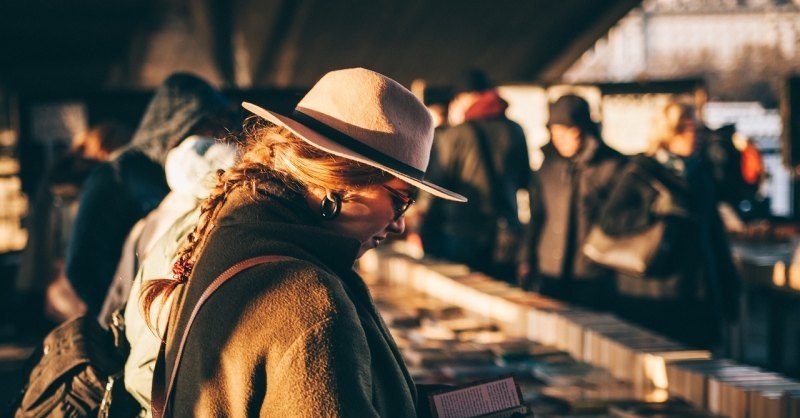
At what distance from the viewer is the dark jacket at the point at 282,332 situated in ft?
Result: 6.39

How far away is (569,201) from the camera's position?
A: 6.57m

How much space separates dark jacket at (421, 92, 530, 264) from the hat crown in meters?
6.39

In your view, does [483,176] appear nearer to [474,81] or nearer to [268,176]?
[474,81]

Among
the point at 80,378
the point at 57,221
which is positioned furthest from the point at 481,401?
the point at 57,221

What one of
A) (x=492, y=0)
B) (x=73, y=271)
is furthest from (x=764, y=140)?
(x=73, y=271)

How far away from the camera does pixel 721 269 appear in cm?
620

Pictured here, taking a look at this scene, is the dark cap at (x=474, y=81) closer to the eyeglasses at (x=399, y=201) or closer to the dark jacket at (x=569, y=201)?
the dark jacket at (x=569, y=201)

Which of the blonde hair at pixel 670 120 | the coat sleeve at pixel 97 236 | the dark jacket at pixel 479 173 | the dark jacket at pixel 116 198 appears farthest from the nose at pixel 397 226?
the dark jacket at pixel 479 173

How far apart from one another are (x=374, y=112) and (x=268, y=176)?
0.24 meters

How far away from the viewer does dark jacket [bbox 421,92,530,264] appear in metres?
8.72

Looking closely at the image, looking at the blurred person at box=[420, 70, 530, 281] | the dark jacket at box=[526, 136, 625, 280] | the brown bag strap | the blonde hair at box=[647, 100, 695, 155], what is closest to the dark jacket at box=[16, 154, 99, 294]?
the blurred person at box=[420, 70, 530, 281]

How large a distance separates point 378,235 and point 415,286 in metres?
5.41

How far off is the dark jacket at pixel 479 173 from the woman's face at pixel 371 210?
21.0ft

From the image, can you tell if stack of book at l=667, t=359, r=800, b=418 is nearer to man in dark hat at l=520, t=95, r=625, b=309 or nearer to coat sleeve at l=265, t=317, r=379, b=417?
coat sleeve at l=265, t=317, r=379, b=417
